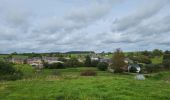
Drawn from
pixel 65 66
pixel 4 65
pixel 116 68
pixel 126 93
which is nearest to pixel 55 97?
pixel 126 93

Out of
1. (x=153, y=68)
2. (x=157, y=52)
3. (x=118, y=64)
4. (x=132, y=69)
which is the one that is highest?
(x=157, y=52)

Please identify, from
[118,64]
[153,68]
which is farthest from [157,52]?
[118,64]

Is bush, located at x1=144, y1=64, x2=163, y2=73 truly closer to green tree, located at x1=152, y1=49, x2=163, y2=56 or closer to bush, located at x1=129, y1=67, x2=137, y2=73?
bush, located at x1=129, y1=67, x2=137, y2=73

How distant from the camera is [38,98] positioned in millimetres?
17875

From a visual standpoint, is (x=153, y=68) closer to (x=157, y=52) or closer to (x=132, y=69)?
(x=132, y=69)

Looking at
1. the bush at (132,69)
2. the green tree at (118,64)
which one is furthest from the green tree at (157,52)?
the green tree at (118,64)

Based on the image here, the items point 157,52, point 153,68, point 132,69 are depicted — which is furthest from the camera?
point 157,52

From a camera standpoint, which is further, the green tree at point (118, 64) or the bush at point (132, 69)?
the bush at point (132, 69)

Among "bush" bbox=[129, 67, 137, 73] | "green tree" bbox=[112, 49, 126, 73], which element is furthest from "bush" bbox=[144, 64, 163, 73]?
"green tree" bbox=[112, 49, 126, 73]

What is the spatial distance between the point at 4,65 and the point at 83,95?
1732 inches

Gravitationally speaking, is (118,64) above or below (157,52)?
below

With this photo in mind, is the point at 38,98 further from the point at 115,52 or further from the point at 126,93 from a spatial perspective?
the point at 115,52

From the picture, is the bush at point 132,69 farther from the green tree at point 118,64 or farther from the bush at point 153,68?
the green tree at point 118,64

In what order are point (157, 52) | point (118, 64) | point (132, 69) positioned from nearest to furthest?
1. point (118, 64)
2. point (132, 69)
3. point (157, 52)
